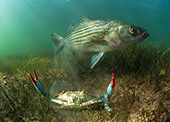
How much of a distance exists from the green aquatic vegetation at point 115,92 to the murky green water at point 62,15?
3.02 meters

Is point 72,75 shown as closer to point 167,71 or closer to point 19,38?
point 167,71

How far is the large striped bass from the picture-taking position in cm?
198

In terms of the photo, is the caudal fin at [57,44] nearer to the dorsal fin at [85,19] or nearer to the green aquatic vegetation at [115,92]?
the green aquatic vegetation at [115,92]

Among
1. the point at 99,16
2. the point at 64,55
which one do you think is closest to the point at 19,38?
the point at 99,16

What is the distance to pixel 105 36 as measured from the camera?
87.7 inches

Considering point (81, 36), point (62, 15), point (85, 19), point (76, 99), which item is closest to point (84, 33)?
point (81, 36)

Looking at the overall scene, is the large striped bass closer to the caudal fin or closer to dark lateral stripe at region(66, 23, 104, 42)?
dark lateral stripe at region(66, 23, 104, 42)

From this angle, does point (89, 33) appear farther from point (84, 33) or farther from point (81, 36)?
point (81, 36)

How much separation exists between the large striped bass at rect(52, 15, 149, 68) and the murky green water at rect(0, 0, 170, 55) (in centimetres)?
353

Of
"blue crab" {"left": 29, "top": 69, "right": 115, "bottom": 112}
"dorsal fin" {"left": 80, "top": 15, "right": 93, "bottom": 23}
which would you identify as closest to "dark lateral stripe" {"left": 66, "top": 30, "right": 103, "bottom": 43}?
"dorsal fin" {"left": 80, "top": 15, "right": 93, "bottom": 23}

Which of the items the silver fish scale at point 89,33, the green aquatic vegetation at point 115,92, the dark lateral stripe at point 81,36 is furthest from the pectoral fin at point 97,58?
the green aquatic vegetation at point 115,92

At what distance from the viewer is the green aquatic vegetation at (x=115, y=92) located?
59.1 inches

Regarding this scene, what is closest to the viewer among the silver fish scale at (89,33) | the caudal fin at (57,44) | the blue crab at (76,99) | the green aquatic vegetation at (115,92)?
the green aquatic vegetation at (115,92)

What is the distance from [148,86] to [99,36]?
151 centimetres
